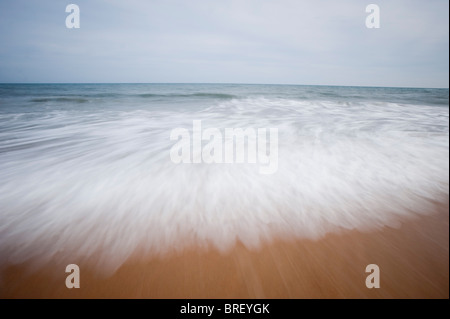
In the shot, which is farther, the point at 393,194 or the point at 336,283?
the point at 393,194

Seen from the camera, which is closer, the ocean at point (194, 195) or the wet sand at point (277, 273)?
the wet sand at point (277, 273)

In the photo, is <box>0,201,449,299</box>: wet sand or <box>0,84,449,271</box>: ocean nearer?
<box>0,201,449,299</box>: wet sand

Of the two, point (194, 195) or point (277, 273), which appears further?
point (194, 195)

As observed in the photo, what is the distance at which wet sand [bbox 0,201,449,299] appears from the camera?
1409mm

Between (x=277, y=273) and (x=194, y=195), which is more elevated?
(x=194, y=195)

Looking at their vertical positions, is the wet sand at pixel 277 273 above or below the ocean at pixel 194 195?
below

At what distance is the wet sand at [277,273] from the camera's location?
1.41m

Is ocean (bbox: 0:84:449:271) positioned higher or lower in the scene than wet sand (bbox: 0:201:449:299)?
higher

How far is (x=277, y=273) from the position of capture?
154 centimetres
